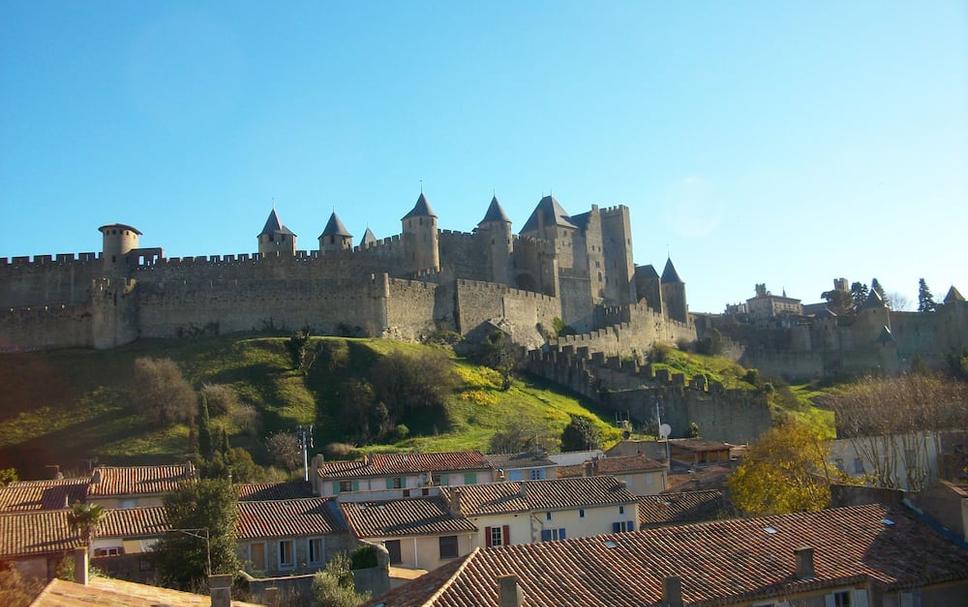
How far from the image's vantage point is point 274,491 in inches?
1454

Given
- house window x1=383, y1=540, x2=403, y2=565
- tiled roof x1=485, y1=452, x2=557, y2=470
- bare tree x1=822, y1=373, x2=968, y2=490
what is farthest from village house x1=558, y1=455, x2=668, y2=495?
house window x1=383, y1=540, x2=403, y2=565

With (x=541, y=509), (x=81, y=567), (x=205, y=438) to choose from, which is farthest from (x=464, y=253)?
(x=81, y=567)

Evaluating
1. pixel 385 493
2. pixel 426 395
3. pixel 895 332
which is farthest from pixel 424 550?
pixel 895 332

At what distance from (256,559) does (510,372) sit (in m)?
37.4

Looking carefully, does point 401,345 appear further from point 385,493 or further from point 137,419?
point 385,493

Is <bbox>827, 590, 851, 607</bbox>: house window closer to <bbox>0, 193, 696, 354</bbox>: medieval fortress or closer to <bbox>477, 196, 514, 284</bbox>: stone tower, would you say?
<bbox>0, 193, 696, 354</bbox>: medieval fortress

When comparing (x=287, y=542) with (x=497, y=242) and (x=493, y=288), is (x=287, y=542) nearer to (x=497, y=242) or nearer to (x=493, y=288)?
(x=493, y=288)

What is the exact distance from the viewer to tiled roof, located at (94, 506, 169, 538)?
28.8 metres

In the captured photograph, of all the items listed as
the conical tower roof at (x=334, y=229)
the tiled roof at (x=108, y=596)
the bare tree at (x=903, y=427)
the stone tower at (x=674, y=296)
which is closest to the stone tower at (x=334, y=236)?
the conical tower roof at (x=334, y=229)

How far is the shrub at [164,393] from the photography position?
173 feet

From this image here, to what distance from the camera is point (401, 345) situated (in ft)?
210

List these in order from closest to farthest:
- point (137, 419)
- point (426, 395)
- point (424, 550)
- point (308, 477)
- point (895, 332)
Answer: point (424, 550), point (308, 477), point (137, 419), point (426, 395), point (895, 332)

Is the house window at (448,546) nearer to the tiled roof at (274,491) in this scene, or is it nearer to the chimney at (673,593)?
the tiled roof at (274,491)

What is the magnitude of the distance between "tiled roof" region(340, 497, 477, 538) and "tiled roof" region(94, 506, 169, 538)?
5.30m
